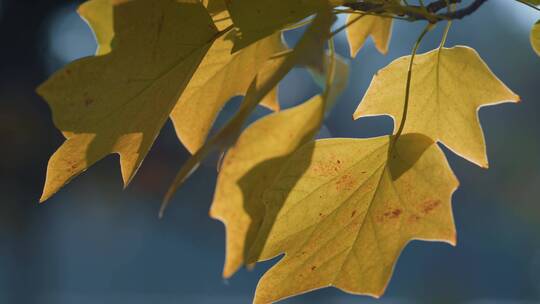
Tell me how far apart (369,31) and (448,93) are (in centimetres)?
9

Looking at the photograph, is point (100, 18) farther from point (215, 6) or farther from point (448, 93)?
point (448, 93)

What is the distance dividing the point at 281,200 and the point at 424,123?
0.12 metres

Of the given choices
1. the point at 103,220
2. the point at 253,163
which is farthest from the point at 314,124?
the point at 103,220

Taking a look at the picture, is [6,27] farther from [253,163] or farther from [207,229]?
[253,163]

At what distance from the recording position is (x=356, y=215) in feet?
1.21

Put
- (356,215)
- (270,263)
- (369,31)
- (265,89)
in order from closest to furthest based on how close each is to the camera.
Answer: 1. (265,89)
2. (356,215)
3. (369,31)
4. (270,263)

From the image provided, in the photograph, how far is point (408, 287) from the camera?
25.9 ft

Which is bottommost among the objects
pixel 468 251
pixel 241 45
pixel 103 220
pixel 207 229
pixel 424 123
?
pixel 468 251

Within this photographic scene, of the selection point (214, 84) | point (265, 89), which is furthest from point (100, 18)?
point (265, 89)

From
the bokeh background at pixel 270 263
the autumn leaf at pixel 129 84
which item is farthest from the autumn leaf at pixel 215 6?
the bokeh background at pixel 270 263

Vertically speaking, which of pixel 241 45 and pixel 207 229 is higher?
pixel 241 45

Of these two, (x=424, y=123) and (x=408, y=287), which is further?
(x=408, y=287)

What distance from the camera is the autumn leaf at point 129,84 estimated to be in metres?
0.32

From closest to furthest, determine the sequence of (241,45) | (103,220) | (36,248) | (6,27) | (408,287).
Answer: (241,45)
(6,27)
(36,248)
(103,220)
(408,287)
